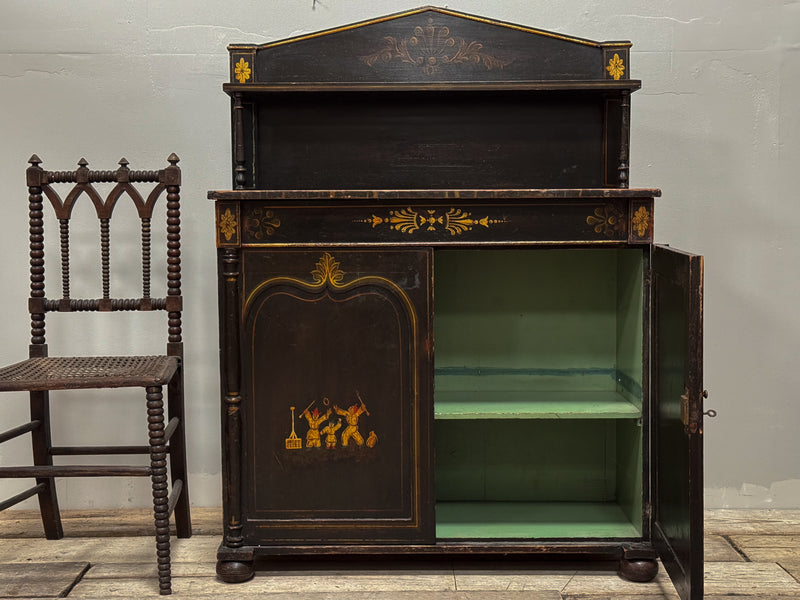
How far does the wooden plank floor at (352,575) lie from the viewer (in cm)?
256

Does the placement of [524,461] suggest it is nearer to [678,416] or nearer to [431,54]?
[678,416]

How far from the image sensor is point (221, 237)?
2.52 meters

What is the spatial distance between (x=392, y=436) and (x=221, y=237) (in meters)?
0.76

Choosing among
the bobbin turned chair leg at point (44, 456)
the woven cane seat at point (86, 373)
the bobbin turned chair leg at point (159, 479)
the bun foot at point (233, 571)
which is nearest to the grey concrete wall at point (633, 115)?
the bobbin turned chair leg at point (44, 456)

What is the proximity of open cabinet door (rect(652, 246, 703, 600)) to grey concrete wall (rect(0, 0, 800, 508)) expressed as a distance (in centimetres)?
82

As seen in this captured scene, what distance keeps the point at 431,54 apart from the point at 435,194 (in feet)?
1.82

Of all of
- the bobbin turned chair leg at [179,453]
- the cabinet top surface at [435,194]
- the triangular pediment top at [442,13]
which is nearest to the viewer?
the cabinet top surface at [435,194]

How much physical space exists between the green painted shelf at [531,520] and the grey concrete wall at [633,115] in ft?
2.34

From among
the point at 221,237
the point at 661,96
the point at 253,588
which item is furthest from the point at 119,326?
the point at 661,96

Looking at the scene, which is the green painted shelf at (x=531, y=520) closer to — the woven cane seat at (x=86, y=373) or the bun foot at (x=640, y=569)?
the bun foot at (x=640, y=569)

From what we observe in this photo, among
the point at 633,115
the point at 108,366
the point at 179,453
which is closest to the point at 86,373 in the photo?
the point at 108,366

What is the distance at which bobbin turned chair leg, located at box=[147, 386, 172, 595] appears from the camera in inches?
101

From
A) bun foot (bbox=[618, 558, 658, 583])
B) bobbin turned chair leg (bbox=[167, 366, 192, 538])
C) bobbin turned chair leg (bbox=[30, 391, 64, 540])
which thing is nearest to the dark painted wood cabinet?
bun foot (bbox=[618, 558, 658, 583])

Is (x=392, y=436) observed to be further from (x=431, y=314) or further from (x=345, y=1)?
(x=345, y=1)
